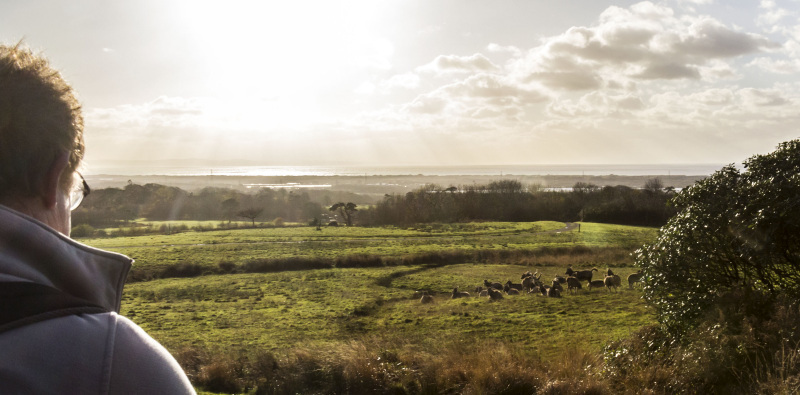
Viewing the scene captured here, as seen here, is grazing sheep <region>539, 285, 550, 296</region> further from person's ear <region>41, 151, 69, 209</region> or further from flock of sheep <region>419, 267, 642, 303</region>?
person's ear <region>41, 151, 69, 209</region>

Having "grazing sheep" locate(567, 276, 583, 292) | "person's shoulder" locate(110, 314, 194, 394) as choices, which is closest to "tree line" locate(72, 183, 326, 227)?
"grazing sheep" locate(567, 276, 583, 292)

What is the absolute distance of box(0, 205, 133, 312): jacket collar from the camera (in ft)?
4.88

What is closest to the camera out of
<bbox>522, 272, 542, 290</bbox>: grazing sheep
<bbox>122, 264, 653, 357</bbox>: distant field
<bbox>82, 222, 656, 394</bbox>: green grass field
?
<bbox>82, 222, 656, 394</bbox>: green grass field

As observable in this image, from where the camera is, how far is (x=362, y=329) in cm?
2195

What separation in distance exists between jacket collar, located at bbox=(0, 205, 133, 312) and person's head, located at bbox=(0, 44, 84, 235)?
0.27m

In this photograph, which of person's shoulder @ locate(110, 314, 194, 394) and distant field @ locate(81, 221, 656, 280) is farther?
distant field @ locate(81, 221, 656, 280)

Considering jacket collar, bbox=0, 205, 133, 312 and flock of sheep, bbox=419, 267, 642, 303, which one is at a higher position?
jacket collar, bbox=0, 205, 133, 312

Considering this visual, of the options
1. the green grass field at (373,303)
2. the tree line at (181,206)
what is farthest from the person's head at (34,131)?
the tree line at (181,206)

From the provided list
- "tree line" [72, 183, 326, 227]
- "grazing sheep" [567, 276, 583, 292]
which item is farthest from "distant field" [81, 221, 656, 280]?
"tree line" [72, 183, 326, 227]

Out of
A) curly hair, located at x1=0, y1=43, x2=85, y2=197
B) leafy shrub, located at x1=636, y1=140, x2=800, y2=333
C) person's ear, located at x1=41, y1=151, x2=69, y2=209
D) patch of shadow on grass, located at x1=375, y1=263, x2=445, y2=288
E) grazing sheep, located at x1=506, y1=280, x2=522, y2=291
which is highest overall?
curly hair, located at x1=0, y1=43, x2=85, y2=197

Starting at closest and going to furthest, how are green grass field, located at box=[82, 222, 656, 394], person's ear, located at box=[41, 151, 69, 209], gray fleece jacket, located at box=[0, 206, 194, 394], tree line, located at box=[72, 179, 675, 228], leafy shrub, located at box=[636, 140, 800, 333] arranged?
gray fleece jacket, located at box=[0, 206, 194, 394] < person's ear, located at box=[41, 151, 69, 209] < leafy shrub, located at box=[636, 140, 800, 333] < green grass field, located at box=[82, 222, 656, 394] < tree line, located at box=[72, 179, 675, 228]

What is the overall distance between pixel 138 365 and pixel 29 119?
3.06ft

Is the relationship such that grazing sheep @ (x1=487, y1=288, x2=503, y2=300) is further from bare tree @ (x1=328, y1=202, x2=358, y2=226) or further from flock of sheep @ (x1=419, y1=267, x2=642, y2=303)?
bare tree @ (x1=328, y1=202, x2=358, y2=226)

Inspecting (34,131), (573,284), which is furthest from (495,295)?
(34,131)
